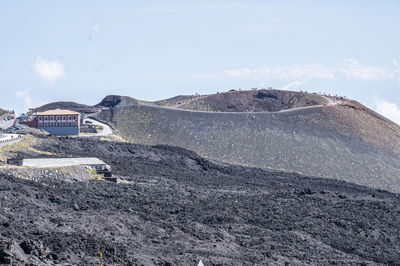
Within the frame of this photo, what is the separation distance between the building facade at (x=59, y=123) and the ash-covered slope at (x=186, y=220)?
18824mm

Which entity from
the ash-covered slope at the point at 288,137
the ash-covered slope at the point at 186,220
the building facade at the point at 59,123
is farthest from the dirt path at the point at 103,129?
the ash-covered slope at the point at 186,220

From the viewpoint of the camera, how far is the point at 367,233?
172 ft

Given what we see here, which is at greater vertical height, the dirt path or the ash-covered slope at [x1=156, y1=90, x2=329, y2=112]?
the ash-covered slope at [x1=156, y1=90, x2=329, y2=112]

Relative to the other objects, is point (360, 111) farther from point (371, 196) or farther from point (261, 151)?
point (371, 196)

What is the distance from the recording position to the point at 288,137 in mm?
103688

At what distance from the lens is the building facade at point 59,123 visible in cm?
9294

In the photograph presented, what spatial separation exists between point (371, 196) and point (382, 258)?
27.8 metres

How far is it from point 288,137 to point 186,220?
5957 centimetres

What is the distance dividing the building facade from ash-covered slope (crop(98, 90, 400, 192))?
10.3 meters

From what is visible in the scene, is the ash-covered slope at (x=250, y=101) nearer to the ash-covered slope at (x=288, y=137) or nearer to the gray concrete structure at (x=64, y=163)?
the ash-covered slope at (x=288, y=137)

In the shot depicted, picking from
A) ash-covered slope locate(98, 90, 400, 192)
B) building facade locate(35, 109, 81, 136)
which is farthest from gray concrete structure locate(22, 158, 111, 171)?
ash-covered slope locate(98, 90, 400, 192)

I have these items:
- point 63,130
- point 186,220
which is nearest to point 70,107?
point 63,130

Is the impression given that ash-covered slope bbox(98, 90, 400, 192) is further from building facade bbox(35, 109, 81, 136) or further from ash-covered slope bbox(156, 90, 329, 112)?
building facade bbox(35, 109, 81, 136)

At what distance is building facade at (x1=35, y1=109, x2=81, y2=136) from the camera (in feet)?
305
